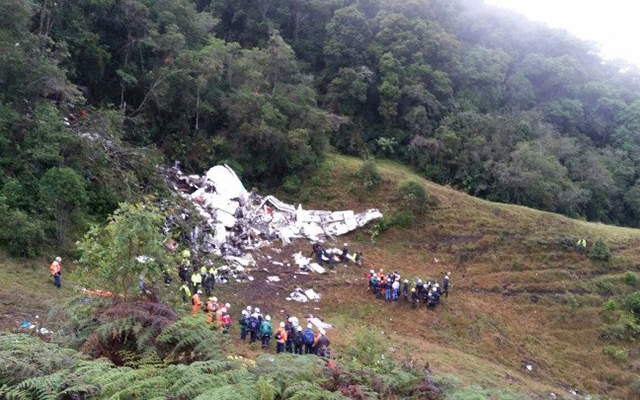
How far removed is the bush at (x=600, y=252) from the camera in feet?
99.2

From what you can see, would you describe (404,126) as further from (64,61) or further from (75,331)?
(75,331)

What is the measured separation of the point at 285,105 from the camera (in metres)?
34.5

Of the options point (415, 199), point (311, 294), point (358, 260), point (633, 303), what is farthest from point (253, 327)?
point (633, 303)

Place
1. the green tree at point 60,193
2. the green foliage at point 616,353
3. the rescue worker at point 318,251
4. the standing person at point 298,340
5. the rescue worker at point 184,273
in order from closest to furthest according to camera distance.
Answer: the standing person at point 298,340 < the green tree at point 60,193 < the rescue worker at point 184,273 < the green foliage at point 616,353 < the rescue worker at point 318,251

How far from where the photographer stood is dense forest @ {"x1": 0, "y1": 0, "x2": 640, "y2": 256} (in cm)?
2303

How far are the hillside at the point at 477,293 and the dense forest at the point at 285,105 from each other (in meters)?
4.14

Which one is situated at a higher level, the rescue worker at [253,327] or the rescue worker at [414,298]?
the rescue worker at [253,327]

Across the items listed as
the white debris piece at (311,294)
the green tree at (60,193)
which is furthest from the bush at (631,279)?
the green tree at (60,193)

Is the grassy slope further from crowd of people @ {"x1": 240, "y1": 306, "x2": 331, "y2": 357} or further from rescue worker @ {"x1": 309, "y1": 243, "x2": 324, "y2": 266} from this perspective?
crowd of people @ {"x1": 240, "y1": 306, "x2": 331, "y2": 357}

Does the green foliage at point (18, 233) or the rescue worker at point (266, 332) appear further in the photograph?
the green foliage at point (18, 233)

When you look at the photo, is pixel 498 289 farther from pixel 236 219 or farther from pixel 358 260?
pixel 236 219

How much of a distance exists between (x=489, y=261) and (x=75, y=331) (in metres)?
24.6

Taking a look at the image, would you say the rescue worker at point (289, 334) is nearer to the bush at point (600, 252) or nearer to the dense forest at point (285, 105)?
the dense forest at point (285, 105)

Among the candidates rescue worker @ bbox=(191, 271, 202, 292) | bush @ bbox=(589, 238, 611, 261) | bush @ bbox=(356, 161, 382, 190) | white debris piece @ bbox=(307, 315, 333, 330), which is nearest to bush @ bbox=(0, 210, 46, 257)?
rescue worker @ bbox=(191, 271, 202, 292)
